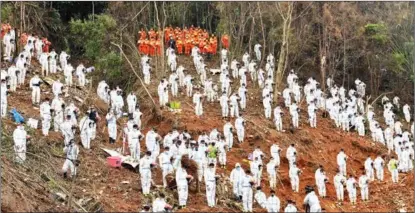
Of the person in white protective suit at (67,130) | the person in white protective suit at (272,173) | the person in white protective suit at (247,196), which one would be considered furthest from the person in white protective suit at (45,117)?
the person in white protective suit at (272,173)

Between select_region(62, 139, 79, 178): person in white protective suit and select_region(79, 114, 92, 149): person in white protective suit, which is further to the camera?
select_region(79, 114, 92, 149): person in white protective suit

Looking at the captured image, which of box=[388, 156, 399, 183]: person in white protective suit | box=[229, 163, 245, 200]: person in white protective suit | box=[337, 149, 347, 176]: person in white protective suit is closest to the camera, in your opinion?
box=[229, 163, 245, 200]: person in white protective suit

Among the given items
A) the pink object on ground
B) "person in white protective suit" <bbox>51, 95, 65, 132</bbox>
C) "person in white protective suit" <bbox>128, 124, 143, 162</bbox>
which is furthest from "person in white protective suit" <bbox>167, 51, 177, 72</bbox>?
the pink object on ground

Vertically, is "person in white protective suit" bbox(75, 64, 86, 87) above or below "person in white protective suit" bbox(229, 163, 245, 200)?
above

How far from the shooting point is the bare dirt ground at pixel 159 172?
14.6 metres

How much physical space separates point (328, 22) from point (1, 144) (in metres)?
20.8

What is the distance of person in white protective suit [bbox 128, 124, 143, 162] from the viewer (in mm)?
18062

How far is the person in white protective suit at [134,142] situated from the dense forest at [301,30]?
11392mm

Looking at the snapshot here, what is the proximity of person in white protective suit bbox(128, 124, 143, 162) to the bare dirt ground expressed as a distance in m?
0.66

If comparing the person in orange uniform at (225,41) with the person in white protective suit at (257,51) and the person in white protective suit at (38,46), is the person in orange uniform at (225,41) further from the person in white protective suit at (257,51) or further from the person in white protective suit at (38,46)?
the person in white protective suit at (38,46)

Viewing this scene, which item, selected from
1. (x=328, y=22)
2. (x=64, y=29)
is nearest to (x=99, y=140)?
(x=64, y=29)

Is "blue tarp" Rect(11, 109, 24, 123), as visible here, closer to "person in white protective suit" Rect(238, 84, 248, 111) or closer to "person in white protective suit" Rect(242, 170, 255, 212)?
"person in white protective suit" Rect(242, 170, 255, 212)

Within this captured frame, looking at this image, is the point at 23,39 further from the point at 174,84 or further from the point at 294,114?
the point at 294,114

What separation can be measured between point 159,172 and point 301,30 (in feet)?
57.0
